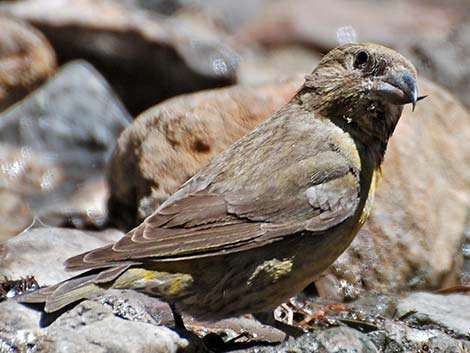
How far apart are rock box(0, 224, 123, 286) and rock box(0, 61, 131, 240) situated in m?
1.62

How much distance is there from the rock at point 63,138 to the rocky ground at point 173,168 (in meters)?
0.01

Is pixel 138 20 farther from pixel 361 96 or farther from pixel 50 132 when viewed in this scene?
pixel 361 96

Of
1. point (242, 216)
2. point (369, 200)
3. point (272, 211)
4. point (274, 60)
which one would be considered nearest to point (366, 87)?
point (369, 200)

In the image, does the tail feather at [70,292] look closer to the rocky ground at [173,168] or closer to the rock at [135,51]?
the rocky ground at [173,168]

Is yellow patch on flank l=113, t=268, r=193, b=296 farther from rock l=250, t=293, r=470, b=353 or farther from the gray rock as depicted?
the gray rock

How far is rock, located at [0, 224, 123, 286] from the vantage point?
6.32 metres

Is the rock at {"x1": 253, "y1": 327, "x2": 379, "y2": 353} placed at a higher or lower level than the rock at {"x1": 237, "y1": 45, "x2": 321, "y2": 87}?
higher

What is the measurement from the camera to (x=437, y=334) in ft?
19.4

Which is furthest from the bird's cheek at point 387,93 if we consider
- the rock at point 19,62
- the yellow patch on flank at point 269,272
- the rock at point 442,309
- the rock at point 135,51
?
the rock at point 19,62

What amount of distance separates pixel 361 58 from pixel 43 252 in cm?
221

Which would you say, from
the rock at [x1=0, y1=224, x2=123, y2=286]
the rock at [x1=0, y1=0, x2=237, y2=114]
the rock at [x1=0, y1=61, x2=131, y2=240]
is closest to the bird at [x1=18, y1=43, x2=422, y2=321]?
the rock at [x1=0, y1=224, x2=123, y2=286]

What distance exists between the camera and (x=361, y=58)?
5961 mm

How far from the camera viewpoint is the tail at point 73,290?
5309 mm

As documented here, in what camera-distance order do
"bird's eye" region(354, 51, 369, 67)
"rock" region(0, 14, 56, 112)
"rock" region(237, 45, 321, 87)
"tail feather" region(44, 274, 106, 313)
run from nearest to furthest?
"tail feather" region(44, 274, 106, 313) → "bird's eye" region(354, 51, 369, 67) → "rock" region(0, 14, 56, 112) → "rock" region(237, 45, 321, 87)
